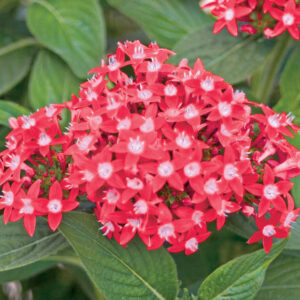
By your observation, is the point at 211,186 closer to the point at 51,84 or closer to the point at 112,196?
the point at 112,196

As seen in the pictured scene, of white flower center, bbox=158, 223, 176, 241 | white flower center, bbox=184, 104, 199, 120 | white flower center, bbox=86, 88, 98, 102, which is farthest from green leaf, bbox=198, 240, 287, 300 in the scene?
white flower center, bbox=86, 88, 98, 102

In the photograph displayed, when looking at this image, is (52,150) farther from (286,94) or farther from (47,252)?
(286,94)

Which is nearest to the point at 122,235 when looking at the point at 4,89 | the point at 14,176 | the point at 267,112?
the point at 14,176

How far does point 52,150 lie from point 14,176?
8 centimetres

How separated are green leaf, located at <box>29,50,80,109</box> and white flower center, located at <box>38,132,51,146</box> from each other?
38 cm

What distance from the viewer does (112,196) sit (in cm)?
62

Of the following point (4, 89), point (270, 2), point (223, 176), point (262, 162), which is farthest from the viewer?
point (4, 89)

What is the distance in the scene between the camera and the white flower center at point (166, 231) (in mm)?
620

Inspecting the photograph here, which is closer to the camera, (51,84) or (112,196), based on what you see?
(112,196)

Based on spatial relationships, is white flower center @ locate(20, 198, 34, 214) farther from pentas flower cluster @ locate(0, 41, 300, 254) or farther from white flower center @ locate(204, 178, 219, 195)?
white flower center @ locate(204, 178, 219, 195)

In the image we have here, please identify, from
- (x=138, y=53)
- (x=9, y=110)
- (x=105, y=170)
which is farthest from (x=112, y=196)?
(x=9, y=110)

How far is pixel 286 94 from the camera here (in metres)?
1.03

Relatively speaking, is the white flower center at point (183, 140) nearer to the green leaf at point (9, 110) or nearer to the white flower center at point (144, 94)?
the white flower center at point (144, 94)

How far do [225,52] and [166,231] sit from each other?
551 millimetres
